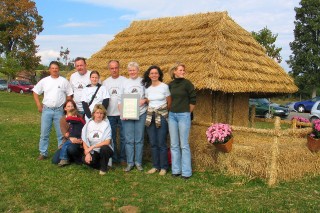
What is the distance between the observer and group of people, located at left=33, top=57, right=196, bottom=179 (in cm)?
698

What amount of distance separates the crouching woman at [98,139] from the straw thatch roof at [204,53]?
209cm

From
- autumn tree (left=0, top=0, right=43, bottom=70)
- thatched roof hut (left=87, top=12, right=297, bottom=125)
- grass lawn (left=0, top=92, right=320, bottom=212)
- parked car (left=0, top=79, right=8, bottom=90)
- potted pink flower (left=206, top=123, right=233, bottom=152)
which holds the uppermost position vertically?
autumn tree (left=0, top=0, right=43, bottom=70)

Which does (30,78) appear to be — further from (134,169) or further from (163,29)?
(134,169)

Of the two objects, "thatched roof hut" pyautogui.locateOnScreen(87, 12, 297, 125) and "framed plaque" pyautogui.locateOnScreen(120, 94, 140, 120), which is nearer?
"framed plaque" pyautogui.locateOnScreen(120, 94, 140, 120)

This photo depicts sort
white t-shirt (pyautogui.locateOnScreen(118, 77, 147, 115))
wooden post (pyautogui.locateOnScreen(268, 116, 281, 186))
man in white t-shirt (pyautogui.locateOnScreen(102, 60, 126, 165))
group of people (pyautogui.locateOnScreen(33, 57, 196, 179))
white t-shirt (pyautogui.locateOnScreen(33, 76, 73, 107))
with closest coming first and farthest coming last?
1. wooden post (pyautogui.locateOnScreen(268, 116, 281, 186))
2. group of people (pyautogui.locateOnScreen(33, 57, 196, 179))
3. white t-shirt (pyautogui.locateOnScreen(118, 77, 147, 115))
4. man in white t-shirt (pyautogui.locateOnScreen(102, 60, 126, 165))
5. white t-shirt (pyautogui.locateOnScreen(33, 76, 73, 107))

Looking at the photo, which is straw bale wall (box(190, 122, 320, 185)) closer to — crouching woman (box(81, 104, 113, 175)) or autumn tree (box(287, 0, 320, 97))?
crouching woman (box(81, 104, 113, 175))

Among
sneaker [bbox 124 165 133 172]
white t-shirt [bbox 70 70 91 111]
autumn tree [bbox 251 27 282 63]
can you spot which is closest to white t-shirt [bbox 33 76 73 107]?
white t-shirt [bbox 70 70 91 111]

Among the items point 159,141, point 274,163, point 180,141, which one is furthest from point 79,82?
point 274,163

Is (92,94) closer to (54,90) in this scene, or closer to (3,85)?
(54,90)

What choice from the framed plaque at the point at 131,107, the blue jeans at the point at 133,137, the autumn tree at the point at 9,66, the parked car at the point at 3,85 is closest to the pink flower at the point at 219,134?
the blue jeans at the point at 133,137

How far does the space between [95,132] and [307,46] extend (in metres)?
36.7

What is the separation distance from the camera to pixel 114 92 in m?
7.64

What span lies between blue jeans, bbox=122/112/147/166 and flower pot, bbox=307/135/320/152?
3388 millimetres

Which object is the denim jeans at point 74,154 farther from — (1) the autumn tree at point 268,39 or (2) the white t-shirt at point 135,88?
(1) the autumn tree at point 268,39
